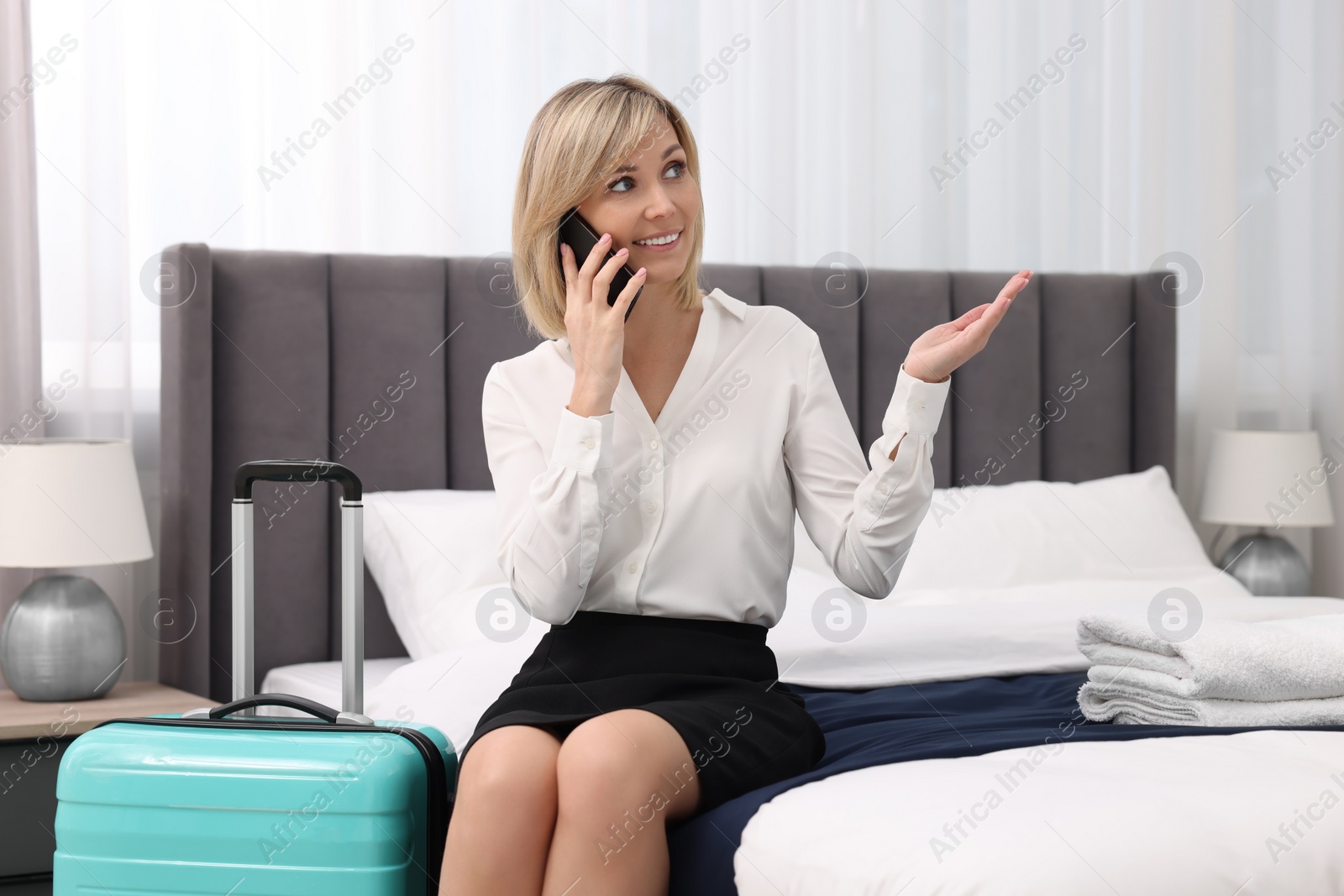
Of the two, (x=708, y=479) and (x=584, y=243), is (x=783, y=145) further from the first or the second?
(x=708, y=479)

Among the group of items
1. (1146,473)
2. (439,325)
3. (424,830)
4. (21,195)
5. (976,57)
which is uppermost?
(976,57)

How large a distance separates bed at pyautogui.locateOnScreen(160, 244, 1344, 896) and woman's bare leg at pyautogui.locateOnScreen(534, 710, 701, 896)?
8 centimetres

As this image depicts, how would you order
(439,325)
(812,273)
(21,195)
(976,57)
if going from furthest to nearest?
1. (976,57)
2. (812,273)
3. (439,325)
4. (21,195)

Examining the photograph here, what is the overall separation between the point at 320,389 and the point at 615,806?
5.24 feet

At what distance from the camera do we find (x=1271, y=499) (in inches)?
120

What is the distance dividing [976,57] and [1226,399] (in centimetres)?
119

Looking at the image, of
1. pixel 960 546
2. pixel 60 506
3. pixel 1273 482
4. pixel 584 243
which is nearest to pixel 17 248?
pixel 60 506

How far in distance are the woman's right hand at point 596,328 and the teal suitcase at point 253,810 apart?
1.52 feet

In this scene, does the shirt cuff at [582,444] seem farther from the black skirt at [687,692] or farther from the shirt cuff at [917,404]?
the shirt cuff at [917,404]

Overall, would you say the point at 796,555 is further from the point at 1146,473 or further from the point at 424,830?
the point at 424,830

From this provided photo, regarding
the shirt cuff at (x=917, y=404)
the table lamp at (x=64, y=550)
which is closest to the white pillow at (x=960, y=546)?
the table lamp at (x=64, y=550)

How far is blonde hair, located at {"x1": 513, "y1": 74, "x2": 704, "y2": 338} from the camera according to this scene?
1.55 metres

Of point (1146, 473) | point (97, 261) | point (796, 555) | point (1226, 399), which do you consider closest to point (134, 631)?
point (97, 261)

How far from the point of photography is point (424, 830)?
1.41 metres
